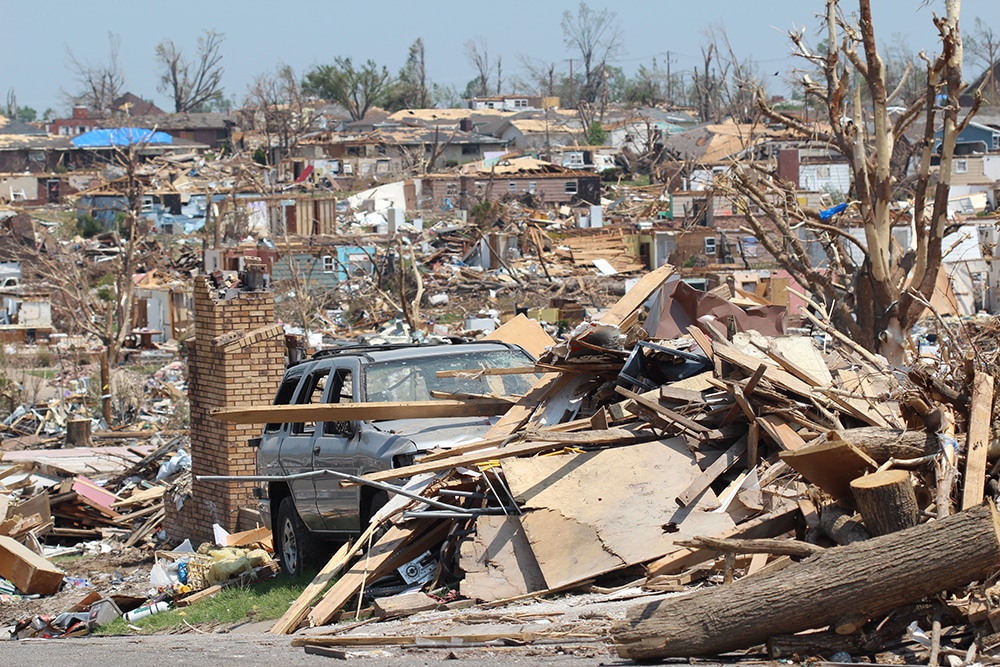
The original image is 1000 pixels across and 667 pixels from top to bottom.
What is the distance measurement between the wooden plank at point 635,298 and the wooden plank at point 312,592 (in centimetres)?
268

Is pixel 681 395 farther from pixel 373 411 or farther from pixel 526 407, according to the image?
pixel 373 411

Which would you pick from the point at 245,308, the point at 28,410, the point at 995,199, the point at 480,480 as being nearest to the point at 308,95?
the point at 995,199

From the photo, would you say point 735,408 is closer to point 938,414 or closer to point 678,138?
point 938,414

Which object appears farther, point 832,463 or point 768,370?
→ point 768,370

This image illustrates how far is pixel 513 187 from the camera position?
64.8 meters

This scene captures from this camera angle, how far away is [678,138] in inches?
2953

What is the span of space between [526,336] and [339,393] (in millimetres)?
2281

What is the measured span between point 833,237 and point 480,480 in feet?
26.3

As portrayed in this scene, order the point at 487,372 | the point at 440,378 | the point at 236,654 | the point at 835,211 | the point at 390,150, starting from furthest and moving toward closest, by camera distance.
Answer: the point at 390,150
the point at 835,211
the point at 440,378
the point at 487,372
the point at 236,654

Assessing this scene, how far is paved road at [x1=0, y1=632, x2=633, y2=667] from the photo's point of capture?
19.1 ft

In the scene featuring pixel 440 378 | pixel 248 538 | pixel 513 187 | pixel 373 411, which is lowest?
pixel 248 538

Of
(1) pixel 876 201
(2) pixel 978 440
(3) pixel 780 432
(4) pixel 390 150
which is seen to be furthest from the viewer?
(4) pixel 390 150

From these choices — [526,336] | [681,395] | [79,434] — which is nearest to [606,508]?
[681,395]

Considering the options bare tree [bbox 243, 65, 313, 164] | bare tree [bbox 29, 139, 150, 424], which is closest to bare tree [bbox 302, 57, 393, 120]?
bare tree [bbox 243, 65, 313, 164]
